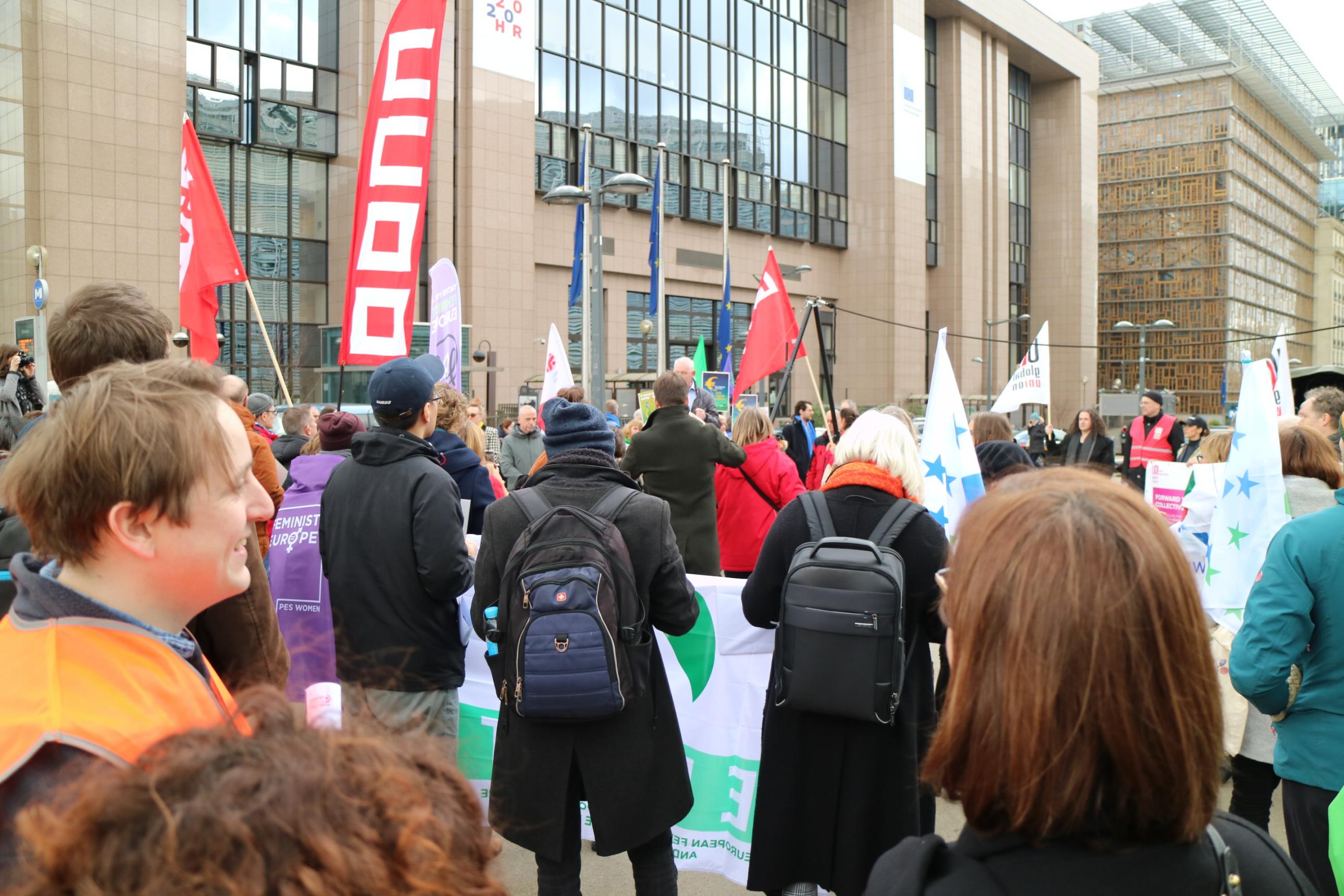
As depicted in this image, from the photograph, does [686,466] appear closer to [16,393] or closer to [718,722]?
[718,722]

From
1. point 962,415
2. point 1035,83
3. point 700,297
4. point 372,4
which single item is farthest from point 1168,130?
point 962,415

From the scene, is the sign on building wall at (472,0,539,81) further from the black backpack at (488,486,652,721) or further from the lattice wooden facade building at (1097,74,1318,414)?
the lattice wooden facade building at (1097,74,1318,414)

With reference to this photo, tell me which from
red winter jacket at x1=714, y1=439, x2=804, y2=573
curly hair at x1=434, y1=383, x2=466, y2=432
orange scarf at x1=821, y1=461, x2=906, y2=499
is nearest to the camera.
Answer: orange scarf at x1=821, y1=461, x2=906, y2=499

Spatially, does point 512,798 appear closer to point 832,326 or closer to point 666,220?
point 666,220

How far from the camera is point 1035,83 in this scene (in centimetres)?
5722

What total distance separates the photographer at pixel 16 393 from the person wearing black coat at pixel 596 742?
4.59 m

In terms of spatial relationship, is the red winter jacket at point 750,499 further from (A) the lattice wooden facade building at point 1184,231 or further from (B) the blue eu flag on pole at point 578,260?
(A) the lattice wooden facade building at point 1184,231

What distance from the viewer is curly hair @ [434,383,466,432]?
5312 mm

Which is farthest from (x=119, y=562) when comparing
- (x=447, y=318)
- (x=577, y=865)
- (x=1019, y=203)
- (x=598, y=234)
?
(x=1019, y=203)

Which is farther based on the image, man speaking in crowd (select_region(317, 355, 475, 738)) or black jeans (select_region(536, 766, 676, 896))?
man speaking in crowd (select_region(317, 355, 475, 738))

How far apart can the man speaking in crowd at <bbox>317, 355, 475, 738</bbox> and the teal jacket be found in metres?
2.57

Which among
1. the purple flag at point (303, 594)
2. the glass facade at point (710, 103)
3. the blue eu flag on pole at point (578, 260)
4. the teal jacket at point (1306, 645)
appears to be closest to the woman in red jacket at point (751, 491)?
the purple flag at point (303, 594)

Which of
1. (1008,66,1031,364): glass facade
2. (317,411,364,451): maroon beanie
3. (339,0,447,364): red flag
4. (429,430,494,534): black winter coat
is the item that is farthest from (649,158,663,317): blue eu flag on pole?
(1008,66,1031,364): glass facade

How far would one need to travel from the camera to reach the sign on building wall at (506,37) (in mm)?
28516
